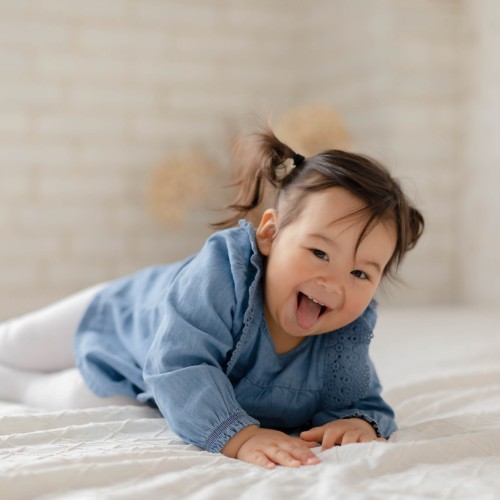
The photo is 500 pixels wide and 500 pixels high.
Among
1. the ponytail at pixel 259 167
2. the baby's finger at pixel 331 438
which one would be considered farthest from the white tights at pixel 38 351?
the baby's finger at pixel 331 438

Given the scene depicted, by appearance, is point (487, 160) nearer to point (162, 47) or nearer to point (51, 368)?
point (162, 47)

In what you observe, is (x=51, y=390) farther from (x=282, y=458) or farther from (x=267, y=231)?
(x=282, y=458)

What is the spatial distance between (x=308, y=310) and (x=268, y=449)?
0.82 feet

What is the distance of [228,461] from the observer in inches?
42.6

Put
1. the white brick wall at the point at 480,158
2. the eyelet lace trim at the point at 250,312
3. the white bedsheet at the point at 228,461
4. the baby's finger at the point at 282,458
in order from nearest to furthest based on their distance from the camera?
the white bedsheet at the point at 228,461
the baby's finger at the point at 282,458
the eyelet lace trim at the point at 250,312
the white brick wall at the point at 480,158

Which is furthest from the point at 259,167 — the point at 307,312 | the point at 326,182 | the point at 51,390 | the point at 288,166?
the point at 51,390

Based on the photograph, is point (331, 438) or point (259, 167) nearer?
point (331, 438)

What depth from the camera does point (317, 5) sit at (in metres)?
3.54

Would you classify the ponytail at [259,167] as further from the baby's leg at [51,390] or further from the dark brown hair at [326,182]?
the baby's leg at [51,390]

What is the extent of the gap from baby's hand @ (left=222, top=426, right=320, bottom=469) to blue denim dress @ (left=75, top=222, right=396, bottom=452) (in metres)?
0.01

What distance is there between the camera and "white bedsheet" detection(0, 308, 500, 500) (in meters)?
0.93

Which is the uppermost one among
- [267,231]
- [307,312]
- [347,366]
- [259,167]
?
Answer: [259,167]

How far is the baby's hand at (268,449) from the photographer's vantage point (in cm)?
108

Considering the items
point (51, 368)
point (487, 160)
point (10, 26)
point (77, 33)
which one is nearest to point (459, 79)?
point (487, 160)
